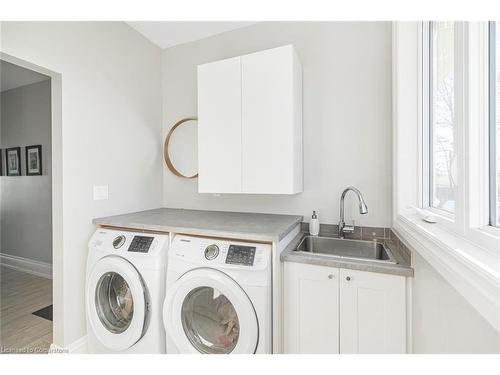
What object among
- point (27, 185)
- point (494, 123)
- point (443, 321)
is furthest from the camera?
point (27, 185)

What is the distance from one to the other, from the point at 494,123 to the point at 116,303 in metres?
2.29

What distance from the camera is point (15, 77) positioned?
3.14m

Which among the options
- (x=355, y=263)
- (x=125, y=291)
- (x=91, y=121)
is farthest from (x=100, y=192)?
(x=355, y=263)

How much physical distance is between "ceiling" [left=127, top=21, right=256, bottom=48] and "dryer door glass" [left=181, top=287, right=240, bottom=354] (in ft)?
7.27

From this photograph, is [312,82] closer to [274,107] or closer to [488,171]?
[274,107]

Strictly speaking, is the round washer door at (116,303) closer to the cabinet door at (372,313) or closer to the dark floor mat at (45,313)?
the dark floor mat at (45,313)

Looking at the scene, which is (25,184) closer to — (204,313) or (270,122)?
(204,313)

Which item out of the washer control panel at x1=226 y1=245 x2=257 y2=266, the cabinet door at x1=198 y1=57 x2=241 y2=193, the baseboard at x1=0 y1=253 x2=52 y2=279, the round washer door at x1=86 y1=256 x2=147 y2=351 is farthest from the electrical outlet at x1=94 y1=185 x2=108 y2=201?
the baseboard at x1=0 y1=253 x2=52 y2=279

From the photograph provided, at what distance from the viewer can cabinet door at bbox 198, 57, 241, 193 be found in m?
1.78

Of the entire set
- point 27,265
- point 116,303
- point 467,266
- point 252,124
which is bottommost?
point 27,265

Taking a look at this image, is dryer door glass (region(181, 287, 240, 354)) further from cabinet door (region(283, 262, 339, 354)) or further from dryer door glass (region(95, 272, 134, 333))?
dryer door glass (region(95, 272, 134, 333))

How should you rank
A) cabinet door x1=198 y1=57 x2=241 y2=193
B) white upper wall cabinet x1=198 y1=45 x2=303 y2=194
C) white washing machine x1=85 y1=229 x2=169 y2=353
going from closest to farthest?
white washing machine x1=85 y1=229 x2=169 y2=353 < white upper wall cabinet x1=198 y1=45 x2=303 y2=194 < cabinet door x1=198 y1=57 x2=241 y2=193
